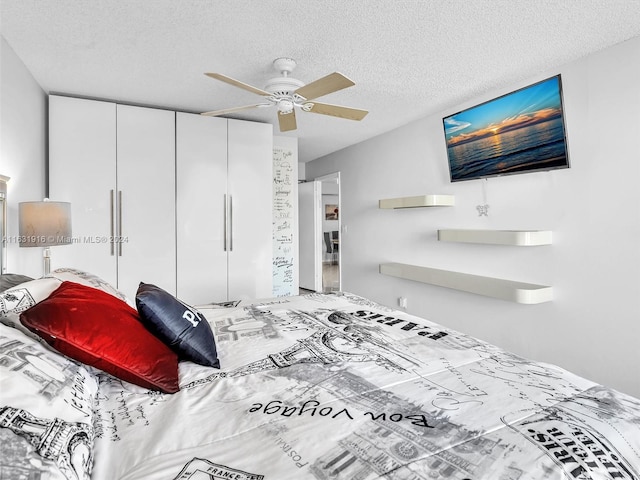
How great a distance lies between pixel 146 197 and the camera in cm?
353

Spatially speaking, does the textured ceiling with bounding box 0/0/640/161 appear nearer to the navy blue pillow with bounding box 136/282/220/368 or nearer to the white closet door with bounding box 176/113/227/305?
the white closet door with bounding box 176/113/227/305

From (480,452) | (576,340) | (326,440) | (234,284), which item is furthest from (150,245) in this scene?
(576,340)

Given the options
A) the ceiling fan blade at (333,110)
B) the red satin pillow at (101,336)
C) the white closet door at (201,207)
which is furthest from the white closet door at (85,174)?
the red satin pillow at (101,336)

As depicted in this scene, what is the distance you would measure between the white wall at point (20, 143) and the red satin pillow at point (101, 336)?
1517mm

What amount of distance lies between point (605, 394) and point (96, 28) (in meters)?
2.95

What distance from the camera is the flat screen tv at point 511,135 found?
2.70 metres

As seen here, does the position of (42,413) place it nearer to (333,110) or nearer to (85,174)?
(333,110)

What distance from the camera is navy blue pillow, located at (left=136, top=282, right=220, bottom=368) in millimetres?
1401

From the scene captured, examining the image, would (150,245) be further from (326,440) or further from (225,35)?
(326,440)

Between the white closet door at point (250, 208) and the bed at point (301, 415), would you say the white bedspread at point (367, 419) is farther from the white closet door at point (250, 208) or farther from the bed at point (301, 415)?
the white closet door at point (250, 208)

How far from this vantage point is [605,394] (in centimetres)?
118

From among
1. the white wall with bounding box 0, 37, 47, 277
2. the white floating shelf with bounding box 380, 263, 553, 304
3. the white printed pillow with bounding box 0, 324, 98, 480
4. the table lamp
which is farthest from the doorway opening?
the white printed pillow with bounding box 0, 324, 98, 480

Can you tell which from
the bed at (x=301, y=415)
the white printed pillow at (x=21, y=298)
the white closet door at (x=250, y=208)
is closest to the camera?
the bed at (x=301, y=415)

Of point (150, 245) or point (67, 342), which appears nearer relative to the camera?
point (67, 342)
